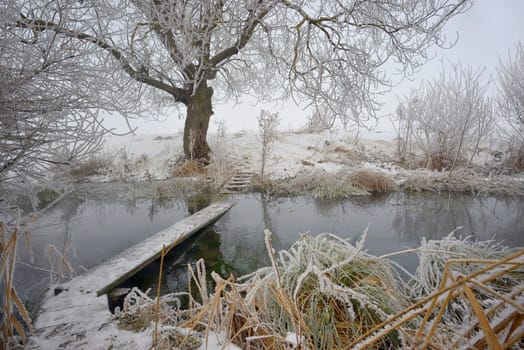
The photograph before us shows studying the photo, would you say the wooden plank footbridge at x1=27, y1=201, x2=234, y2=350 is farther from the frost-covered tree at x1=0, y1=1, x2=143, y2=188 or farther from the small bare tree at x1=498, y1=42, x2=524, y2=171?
the small bare tree at x1=498, y1=42, x2=524, y2=171

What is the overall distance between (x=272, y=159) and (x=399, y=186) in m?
4.06

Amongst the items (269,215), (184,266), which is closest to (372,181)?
(269,215)

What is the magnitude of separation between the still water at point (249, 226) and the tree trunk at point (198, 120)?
112 inches

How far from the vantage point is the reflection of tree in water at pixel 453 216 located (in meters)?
3.75

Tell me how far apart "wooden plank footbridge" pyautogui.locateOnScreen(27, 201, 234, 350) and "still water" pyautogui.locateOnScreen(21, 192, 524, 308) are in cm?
22

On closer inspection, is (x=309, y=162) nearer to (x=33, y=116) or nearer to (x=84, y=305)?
(x=84, y=305)

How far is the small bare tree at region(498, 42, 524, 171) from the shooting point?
7918 mm

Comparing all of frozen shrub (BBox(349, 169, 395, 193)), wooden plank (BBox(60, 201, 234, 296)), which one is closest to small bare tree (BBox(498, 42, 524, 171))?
frozen shrub (BBox(349, 169, 395, 193))

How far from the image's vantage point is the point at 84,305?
181 cm

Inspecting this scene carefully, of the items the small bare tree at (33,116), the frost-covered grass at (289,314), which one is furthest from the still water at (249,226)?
the frost-covered grass at (289,314)

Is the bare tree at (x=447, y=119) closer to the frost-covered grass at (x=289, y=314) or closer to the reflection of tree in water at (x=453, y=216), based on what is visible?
the reflection of tree in water at (x=453, y=216)

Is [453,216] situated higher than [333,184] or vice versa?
[333,184]

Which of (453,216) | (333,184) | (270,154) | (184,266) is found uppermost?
(270,154)

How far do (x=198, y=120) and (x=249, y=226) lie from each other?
5169 mm
